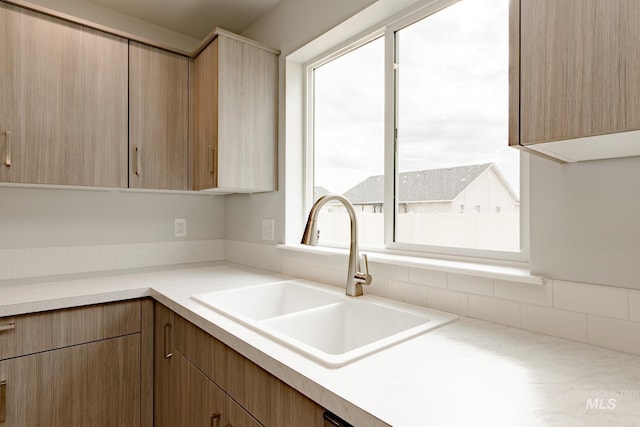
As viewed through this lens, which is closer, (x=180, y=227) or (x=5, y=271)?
(x=5, y=271)

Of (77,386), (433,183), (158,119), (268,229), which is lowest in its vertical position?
(77,386)

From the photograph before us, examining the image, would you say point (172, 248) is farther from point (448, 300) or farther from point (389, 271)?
point (448, 300)

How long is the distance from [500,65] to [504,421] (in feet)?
3.83

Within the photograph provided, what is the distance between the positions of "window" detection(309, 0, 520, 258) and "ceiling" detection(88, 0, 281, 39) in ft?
2.18

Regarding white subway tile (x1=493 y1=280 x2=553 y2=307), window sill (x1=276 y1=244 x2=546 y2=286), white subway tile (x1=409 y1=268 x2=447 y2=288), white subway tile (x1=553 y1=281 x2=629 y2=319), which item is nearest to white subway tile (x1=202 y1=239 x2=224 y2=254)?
window sill (x1=276 y1=244 x2=546 y2=286)

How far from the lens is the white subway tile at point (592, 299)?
2.99 feet

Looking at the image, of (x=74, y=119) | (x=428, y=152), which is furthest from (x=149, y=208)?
(x=428, y=152)

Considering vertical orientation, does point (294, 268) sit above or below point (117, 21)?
below

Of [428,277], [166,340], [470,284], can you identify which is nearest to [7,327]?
[166,340]

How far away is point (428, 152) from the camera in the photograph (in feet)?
5.07

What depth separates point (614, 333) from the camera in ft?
3.02

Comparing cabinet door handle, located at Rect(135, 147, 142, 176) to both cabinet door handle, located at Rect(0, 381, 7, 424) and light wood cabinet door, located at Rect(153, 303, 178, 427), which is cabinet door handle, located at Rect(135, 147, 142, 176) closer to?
light wood cabinet door, located at Rect(153, 303, 178, 427)

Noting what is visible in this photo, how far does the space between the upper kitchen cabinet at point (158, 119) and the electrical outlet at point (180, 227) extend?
0.38m

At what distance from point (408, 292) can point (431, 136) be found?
2.17 ft
